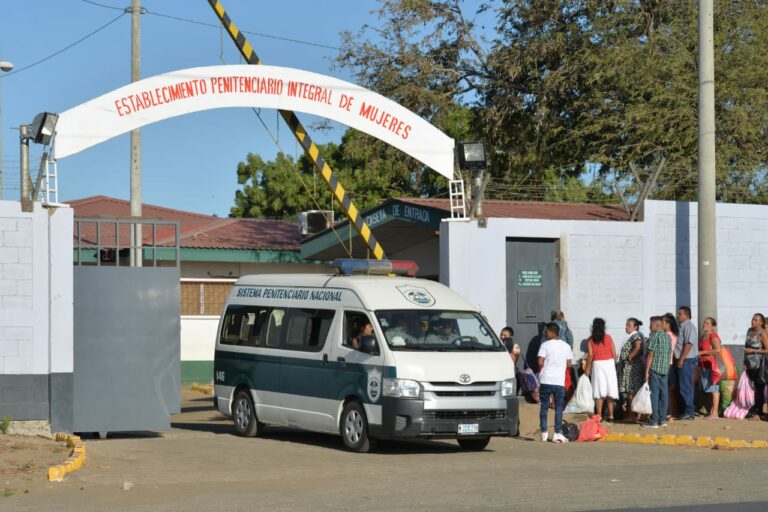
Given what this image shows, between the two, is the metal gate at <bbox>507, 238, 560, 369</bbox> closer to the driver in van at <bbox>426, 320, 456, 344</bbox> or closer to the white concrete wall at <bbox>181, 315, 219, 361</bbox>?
the driver in van at <bbox>426, 320, 456, 344</bbox>

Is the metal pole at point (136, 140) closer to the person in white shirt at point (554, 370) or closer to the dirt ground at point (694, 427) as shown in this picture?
the dirt ground at point (694, 427)

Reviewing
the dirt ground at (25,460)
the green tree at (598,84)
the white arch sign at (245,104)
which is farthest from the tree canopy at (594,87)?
Result: the dirt ground at (25,460)

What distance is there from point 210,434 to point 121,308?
278 centimetres

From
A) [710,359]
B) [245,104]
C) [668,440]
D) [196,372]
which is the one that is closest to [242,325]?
[245,104]

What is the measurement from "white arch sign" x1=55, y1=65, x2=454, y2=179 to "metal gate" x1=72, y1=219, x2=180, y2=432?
1.72m

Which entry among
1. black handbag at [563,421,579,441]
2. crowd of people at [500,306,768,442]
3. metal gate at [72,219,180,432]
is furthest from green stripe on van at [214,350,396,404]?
crowd of people at [500,306,768,442]

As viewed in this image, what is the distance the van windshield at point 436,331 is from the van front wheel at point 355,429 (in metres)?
1.04

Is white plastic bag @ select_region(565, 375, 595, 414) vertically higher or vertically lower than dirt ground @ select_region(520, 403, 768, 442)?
higher

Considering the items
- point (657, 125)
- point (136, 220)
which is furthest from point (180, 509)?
point (657, 125)

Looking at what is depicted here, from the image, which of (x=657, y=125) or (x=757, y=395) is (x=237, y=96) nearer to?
(x=757, y=395)

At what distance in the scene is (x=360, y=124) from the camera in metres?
20.1

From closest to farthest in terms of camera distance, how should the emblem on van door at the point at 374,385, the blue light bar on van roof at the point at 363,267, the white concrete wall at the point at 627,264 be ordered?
the emblem on van door at the point at 374,385
the blue light bar on van roof at the point at 363,267
the white concrete wall at the point at 627,264

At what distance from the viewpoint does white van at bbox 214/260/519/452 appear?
A: 49.6ft

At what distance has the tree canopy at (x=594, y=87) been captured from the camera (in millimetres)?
27359
